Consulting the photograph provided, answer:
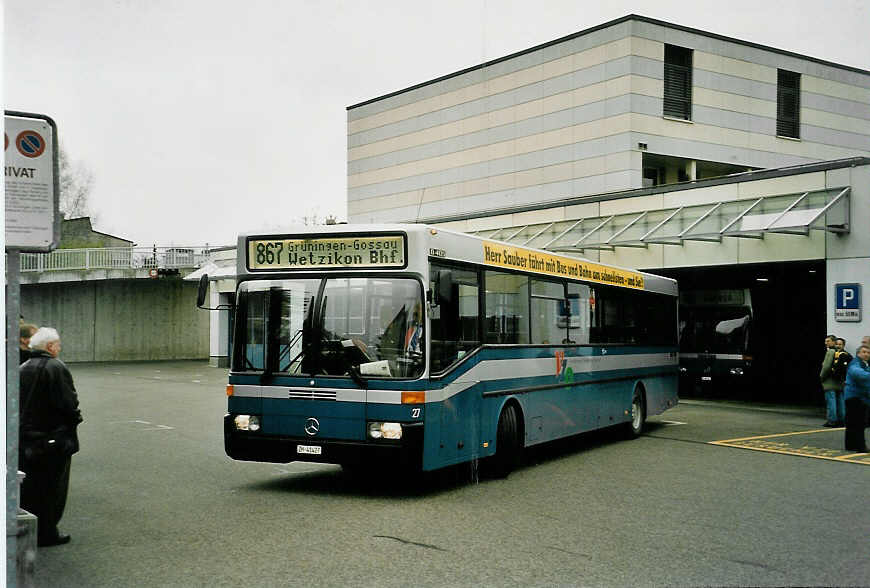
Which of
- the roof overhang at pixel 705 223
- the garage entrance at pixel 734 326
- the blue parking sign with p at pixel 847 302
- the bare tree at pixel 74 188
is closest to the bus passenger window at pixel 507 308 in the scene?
the bare tree at pixel 74 188

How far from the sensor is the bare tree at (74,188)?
28.0 feet

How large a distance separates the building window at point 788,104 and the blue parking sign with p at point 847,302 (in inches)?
937

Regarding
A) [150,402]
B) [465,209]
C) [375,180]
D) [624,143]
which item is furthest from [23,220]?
[375,180]

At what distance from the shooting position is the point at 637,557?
24.9 ft

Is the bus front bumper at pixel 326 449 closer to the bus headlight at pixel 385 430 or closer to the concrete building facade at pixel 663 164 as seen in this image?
the bus headlight at pixel 385 430

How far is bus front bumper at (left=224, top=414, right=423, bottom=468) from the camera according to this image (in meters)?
10.0

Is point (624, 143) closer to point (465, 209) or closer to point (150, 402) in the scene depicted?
point (465, 209)

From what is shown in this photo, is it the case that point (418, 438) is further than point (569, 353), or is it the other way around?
point (569, 353)

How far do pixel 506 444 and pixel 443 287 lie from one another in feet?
8.48

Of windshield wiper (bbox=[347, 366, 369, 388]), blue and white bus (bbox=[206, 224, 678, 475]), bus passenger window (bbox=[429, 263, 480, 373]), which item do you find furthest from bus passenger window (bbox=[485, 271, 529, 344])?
windshield wiper (bbox=[347, 366, 369, 388])

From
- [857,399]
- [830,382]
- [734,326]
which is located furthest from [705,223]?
[857,399]

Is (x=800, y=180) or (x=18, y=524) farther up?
(x=800, y=180)

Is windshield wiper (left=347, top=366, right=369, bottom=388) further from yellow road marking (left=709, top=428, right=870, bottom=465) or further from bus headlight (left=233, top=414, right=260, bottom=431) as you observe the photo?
yellow road marking (left=709, top=428, right=870, bottom=465)

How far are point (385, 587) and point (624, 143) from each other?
32824 mm
